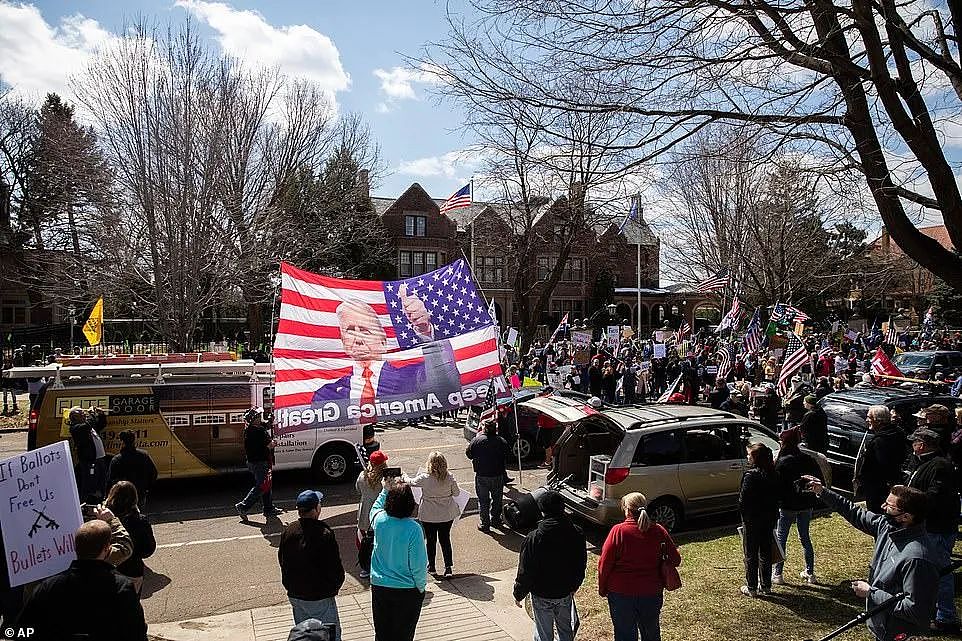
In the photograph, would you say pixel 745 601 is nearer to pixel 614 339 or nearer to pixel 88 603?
pixel 88 603

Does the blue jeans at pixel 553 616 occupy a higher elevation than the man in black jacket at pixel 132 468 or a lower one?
lower

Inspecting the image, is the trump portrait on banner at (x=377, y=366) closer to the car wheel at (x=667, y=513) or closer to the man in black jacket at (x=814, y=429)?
the car wheel at (x=667, y=513)

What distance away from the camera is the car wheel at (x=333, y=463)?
12.5 m

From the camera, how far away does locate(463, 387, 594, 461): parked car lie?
10.4 meters

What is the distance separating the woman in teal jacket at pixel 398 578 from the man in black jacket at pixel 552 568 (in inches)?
30.9

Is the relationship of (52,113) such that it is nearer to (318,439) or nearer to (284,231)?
(284,231)

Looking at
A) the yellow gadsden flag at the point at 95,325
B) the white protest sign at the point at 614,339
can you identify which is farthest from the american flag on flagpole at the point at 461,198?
the yellow gadsden flag at the point at 95,325

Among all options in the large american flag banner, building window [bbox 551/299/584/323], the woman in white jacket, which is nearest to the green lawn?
the woman in white jacket

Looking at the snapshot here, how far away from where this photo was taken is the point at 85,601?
12.4ft

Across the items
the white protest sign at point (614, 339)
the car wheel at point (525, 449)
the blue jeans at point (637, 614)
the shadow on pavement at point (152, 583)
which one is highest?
the white protest sign at point (614, 339)

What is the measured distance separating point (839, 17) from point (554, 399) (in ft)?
22.0

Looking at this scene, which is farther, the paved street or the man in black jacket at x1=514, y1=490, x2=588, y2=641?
the paved street

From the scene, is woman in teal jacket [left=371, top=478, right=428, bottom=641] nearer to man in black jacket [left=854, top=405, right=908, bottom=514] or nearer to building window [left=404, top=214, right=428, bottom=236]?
man in black jacket [left=854, top=405, right=908, bottom=514]

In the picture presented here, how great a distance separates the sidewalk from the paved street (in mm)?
284
